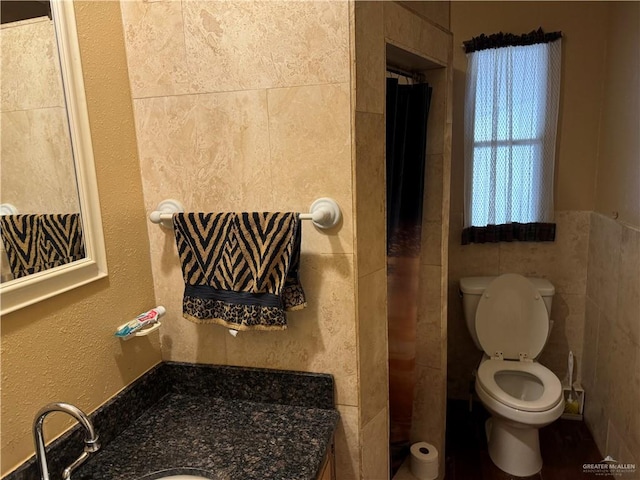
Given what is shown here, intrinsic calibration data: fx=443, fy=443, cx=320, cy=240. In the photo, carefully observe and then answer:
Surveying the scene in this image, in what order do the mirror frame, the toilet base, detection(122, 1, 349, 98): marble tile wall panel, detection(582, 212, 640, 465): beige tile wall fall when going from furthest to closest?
the toilet base < detection(582, 212, 640, 465): beige tile wall < detection(122, 1, 349, 98): marble tile wall panel < the mirror frame

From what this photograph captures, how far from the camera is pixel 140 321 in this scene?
3.95ft

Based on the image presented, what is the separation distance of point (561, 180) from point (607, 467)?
4.76ft

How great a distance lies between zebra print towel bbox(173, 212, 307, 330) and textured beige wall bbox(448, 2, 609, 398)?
5.46 ft

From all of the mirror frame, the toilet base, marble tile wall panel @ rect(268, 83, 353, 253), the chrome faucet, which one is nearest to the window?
the toilet base

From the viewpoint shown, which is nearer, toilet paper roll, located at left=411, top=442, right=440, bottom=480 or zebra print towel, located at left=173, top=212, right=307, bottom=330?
Answer: zebra print towel, located at left=173, top=212, right=307, bottom=330

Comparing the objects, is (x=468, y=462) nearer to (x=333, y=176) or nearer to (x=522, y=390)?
(x=522, y=390)

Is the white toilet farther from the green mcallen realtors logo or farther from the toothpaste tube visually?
the toothpaste tube

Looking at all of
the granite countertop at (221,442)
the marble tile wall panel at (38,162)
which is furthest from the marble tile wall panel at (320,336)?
the marble tile wall panel at (38,162)

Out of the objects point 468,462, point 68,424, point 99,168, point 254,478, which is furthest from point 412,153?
point 468,462

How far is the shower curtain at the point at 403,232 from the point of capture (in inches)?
67.7

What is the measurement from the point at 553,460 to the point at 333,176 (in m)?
2.06

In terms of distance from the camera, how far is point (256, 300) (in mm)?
1145

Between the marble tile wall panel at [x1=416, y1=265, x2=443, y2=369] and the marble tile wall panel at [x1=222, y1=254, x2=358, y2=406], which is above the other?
the marble tile wall panel at [x1=222, y1=254, x2=358, y2=406]

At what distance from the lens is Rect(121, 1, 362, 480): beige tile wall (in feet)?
3.67
